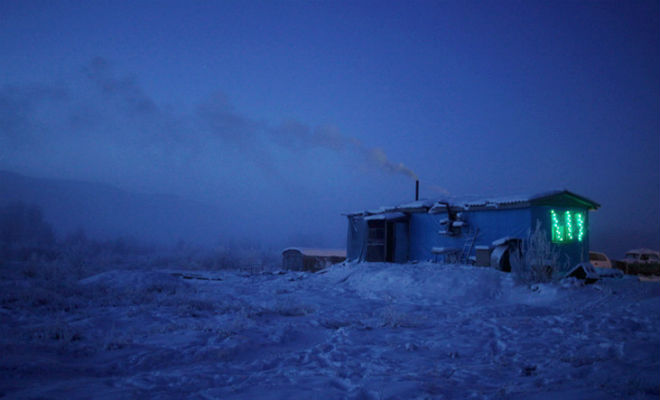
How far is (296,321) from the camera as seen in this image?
655 cm

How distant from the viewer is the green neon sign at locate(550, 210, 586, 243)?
45.1ft

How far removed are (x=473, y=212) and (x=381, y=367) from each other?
41.0 feet

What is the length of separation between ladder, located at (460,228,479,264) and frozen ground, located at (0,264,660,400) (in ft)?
18.4

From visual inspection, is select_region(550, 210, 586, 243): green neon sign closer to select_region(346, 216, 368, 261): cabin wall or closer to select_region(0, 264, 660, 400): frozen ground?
select_region(0, 264, 660, 400): frozen ground

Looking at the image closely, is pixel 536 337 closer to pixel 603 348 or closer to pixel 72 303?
pixel 603 348

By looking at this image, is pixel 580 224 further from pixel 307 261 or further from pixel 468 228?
pixel 307 261

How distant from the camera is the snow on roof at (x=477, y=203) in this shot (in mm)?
13359

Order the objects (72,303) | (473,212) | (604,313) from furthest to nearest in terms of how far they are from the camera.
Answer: (473,212)
(72,303)
(604,313)

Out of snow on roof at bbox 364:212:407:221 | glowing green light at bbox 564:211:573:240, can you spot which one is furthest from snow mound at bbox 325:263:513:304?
glowing green light at bbox 564:211:573:240

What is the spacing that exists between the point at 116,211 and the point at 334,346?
103143mm

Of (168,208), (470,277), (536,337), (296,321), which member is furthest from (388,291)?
(168,208)

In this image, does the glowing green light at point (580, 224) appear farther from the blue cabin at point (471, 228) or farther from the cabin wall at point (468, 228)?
the cabin wall at point (468, 228)

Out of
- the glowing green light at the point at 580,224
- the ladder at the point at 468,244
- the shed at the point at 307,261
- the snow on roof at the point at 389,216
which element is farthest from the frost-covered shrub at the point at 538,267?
the shed at the point at 307,261

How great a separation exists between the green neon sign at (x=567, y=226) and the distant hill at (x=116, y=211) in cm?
6857
